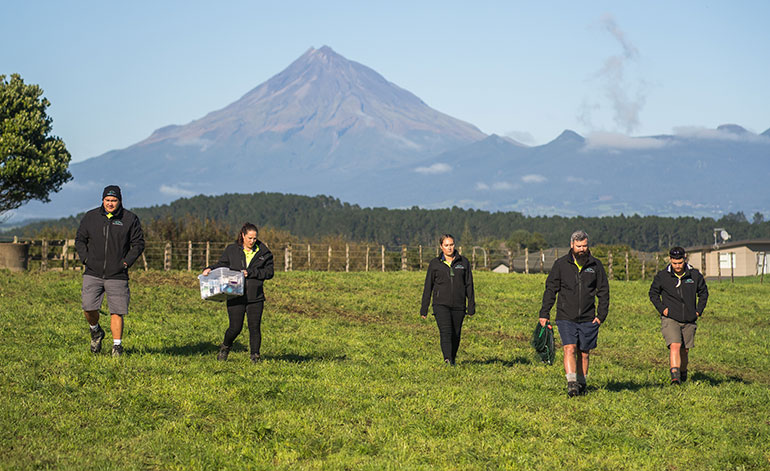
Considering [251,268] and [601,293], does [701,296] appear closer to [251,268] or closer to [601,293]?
[601,293]

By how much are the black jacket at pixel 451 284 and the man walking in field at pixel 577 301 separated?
2.28 meters

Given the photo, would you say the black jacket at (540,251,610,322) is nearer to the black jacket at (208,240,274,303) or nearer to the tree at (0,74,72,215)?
the black jacket at (208,240,274,303)

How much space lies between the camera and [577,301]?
11.1 m

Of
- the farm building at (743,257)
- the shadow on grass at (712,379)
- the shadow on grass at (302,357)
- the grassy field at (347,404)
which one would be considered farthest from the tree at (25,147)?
the farm building at (743,257)

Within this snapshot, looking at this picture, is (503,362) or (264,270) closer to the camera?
(264,270)

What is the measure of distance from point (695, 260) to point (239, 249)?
83.3m

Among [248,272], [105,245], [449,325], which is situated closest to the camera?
[105,245]

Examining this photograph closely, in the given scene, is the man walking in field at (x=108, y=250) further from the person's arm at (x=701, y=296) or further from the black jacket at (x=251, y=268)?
the person's arm at (x=701, y=296)

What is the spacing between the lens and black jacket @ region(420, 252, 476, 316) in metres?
13.4

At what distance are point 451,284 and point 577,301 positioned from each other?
2734 mm

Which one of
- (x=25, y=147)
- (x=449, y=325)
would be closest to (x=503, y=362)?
(x=449, y=325)

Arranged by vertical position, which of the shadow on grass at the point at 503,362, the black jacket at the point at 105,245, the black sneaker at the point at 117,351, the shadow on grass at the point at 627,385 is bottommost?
the shadow on grass at the point at 627,385

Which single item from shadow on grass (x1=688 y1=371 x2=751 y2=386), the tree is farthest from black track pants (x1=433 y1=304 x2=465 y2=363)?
the tree

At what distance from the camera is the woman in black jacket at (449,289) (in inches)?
527
